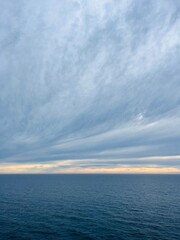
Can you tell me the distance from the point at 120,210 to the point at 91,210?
44.2ft

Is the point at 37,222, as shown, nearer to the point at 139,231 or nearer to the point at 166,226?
the point at 139,231

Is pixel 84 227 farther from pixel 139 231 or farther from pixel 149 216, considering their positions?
pixel 149 216

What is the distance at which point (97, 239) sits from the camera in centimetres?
5000

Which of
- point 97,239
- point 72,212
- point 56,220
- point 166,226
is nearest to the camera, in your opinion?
point 97,239

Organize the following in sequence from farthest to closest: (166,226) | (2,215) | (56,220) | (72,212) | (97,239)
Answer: (72,212), (2,215), (56,220), (166,226), (97,239)

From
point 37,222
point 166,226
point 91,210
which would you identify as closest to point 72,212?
point 91,210

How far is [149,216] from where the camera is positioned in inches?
2876

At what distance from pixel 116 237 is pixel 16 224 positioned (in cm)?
3506

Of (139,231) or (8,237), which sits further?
(139,231)

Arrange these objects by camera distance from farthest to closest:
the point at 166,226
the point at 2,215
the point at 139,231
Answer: the point at 2,215 < the point at 166,226 < the point at 139,231

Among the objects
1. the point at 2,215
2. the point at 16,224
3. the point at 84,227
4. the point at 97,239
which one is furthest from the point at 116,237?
the point at 2,215

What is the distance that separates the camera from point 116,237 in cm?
5184

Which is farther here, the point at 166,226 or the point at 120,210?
the point at 120,210

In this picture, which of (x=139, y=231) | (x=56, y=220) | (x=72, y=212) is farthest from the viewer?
(x=72, y=212)
